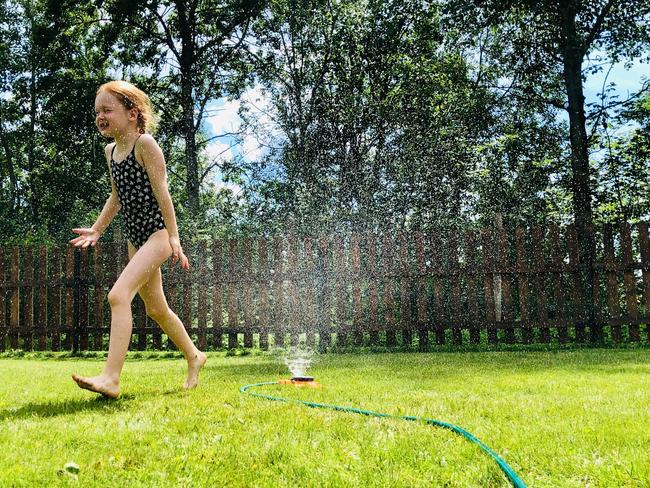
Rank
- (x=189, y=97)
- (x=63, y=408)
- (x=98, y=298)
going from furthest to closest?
(x=189, y=97) < (x=98, y=298) < (x=63, y=408)

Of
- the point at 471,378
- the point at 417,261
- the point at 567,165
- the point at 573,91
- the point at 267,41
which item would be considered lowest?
the point at 471,378

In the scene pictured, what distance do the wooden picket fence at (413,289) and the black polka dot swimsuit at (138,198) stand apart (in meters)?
5.15

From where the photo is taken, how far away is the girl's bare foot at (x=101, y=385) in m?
Result: 3.04

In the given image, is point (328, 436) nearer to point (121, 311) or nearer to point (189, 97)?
point (121, 311)

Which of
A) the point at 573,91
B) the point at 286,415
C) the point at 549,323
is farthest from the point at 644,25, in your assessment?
the point at 286,415

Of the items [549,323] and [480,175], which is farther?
Result: [480,175]

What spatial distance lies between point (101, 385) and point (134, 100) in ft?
5.38

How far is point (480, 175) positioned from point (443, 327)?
3.83 m

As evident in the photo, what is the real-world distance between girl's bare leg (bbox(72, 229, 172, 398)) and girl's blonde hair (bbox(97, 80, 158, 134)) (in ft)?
2.38

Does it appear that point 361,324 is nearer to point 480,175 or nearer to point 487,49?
point 480,175

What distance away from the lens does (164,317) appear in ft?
12.1

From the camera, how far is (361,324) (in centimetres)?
851

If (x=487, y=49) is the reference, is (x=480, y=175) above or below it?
below

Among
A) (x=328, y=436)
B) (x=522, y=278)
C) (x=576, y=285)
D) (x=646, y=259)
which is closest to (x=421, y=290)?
(x=522, y=278)
